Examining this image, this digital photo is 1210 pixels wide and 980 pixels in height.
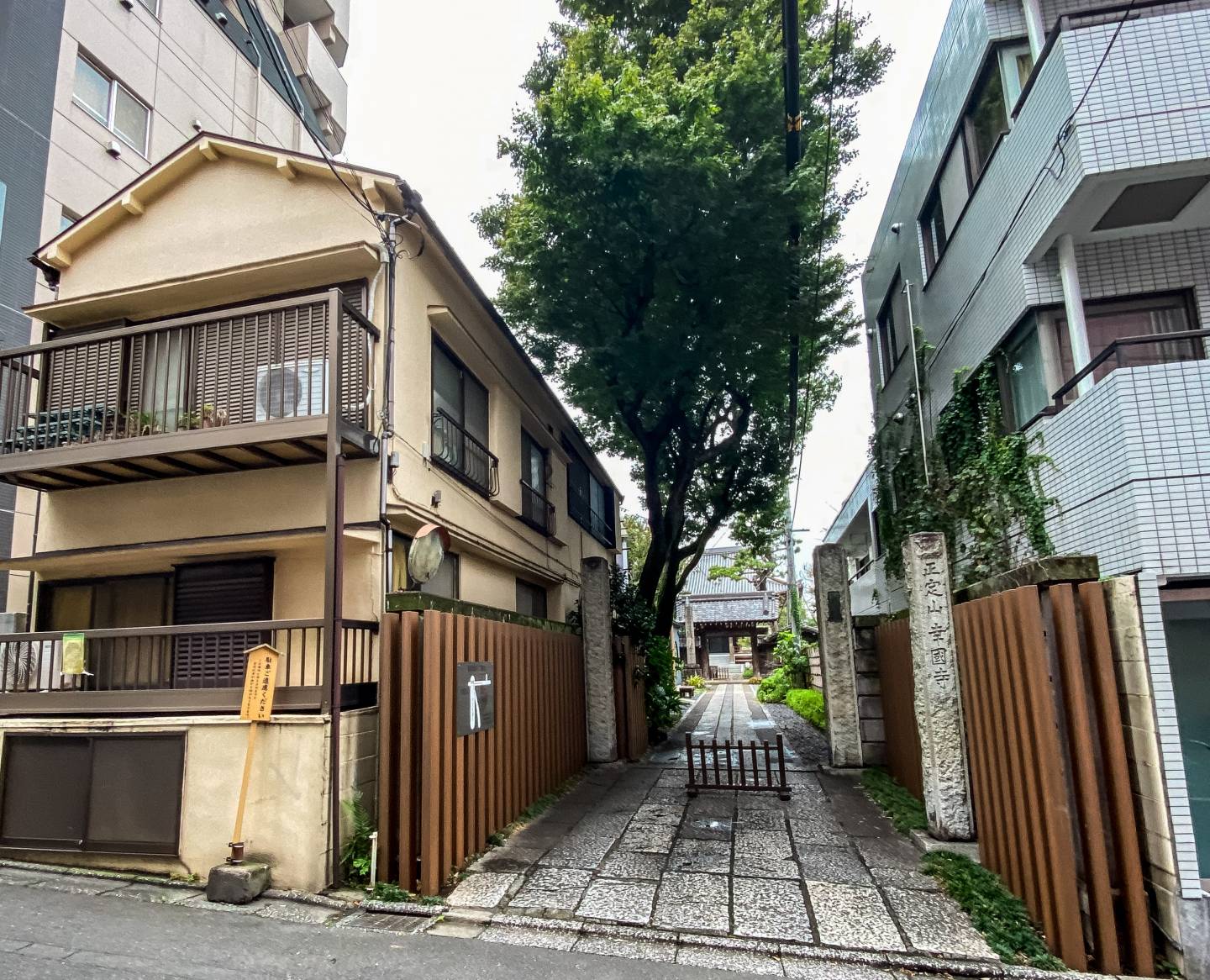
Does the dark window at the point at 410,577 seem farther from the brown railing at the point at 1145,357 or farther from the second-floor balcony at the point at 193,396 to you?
the brown railing at the point at 1145,357

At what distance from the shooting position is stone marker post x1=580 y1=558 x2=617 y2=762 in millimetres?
10609

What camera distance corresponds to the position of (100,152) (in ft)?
40.4

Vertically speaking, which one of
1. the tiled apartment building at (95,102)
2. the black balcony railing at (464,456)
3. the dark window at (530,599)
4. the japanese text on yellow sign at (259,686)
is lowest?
the japanese text on yellow sign at (259,686)

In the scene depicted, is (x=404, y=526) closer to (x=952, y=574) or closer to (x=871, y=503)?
(x=952, y=574)

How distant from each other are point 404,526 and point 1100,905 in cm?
652

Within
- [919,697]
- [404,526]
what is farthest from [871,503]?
[404,526]

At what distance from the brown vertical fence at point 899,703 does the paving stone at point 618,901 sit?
339 centimetres

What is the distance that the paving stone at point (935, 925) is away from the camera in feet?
14.8

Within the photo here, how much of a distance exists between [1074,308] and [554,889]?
6.96 m

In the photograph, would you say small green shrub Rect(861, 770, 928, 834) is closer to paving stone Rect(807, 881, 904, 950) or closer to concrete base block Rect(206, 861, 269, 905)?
paving stone Rect(807, 881, 904, 950)

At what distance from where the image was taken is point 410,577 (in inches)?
264

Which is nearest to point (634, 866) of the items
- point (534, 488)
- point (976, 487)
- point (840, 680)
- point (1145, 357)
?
point (840, 680)

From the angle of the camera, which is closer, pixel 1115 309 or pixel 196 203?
pixel 1115 309

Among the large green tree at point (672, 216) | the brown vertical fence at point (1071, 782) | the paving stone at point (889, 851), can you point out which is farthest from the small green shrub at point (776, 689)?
the brown vertical fence at point (1071, 782)
